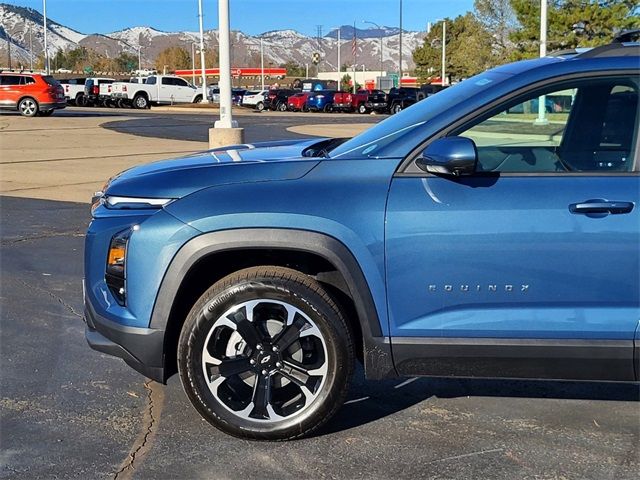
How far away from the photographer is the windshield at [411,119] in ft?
12.7

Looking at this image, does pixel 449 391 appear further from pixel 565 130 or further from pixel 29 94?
pixel 29 94

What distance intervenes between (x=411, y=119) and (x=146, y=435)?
2.10 m

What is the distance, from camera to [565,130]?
4148mm

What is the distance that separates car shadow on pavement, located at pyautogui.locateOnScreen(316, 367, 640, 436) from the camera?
4414 mm

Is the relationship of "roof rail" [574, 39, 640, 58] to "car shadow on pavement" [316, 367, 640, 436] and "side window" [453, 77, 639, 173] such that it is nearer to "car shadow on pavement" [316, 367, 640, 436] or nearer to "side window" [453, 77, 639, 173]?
"side window" [453, 77, 639, 173]

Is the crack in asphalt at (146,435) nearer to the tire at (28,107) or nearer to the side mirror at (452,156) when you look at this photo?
the side mirror at (452,156)

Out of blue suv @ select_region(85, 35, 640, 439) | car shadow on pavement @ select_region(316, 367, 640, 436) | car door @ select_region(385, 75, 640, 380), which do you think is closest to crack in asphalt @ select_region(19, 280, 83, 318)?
blue suv @ select_region(85, 35, 640, 439)

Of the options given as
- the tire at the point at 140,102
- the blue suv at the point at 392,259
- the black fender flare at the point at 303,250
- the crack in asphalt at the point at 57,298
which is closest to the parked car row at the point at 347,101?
the tire at the point at 140,102

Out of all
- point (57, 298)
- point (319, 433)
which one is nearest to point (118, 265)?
point (319, 433)

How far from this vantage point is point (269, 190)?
3740 millimetres

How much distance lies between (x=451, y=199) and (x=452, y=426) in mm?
1267

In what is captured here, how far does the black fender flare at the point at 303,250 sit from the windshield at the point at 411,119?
1.72 feet

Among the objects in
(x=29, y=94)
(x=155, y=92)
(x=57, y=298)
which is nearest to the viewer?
(x=57, y=298)

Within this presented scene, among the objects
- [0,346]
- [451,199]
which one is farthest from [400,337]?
[0,346]
